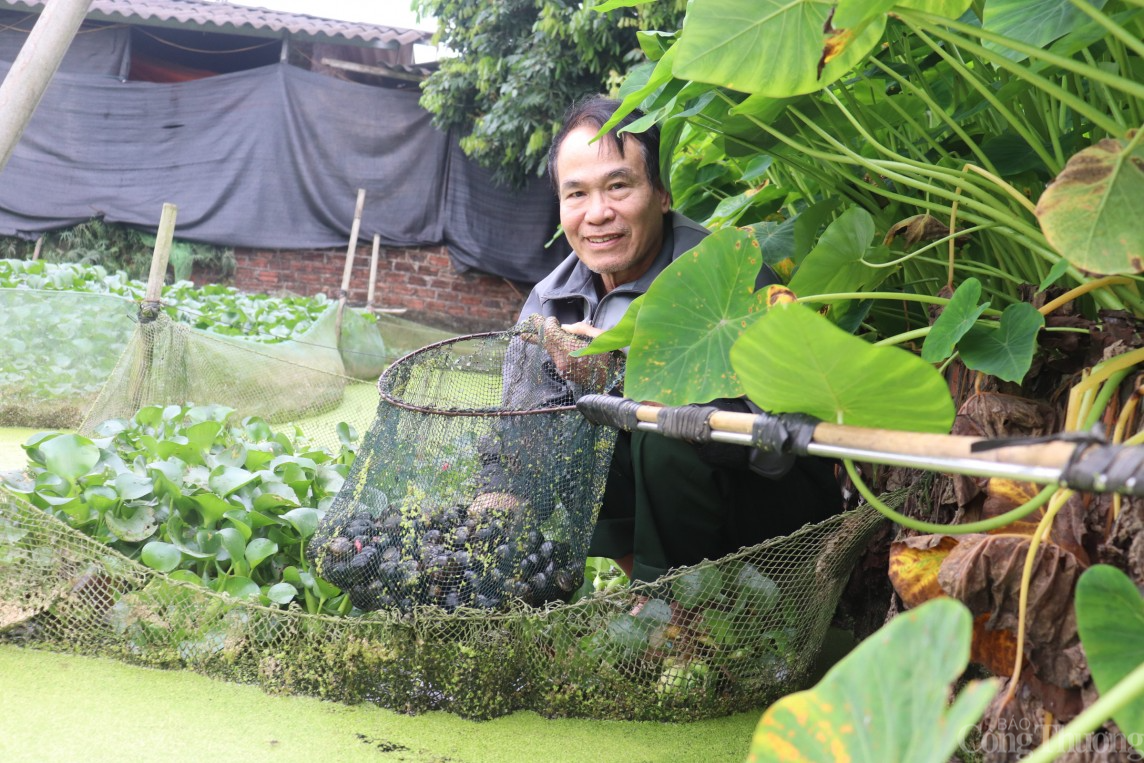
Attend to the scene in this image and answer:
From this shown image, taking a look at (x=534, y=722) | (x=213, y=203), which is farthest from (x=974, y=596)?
(x=213, y=203)

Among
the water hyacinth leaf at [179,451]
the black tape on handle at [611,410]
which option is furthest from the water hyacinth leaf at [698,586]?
the water hyacinth leaf at [179,451]

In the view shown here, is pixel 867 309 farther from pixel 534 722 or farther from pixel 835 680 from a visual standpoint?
pixel 835 680

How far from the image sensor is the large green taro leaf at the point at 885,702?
0.42 meters

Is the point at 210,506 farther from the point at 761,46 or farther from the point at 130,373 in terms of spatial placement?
the point at 130,373

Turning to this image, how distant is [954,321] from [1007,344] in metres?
0.07

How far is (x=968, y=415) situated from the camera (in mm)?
1014

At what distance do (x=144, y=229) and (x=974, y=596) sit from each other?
22.3 ft

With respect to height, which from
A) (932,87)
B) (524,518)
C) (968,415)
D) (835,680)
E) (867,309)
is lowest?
(524,518)

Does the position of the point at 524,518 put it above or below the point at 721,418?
below

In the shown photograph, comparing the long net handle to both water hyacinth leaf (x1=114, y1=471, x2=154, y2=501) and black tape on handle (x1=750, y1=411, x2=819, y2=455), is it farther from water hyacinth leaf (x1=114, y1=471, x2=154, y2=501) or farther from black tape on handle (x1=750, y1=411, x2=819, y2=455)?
water hyacinth leaf (x1=114, y1=471, x2=154, y2=501)

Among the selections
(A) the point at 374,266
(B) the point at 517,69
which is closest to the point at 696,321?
(B) the point at 517,69

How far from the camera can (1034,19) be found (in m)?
0.83

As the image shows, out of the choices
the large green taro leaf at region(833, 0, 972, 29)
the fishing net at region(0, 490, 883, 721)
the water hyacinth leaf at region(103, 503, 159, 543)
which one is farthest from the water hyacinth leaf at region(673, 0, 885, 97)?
the water hyacinth leaf at region(103, 503, 159, 543)

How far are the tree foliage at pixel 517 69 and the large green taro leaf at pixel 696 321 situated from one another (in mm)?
4713
